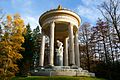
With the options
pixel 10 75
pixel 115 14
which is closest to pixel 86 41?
pixel 115 14

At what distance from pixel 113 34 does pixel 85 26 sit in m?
7.96

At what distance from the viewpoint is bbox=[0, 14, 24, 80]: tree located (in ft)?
89.0

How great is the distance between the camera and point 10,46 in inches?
1093

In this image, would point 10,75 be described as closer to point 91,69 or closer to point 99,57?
point 91,69

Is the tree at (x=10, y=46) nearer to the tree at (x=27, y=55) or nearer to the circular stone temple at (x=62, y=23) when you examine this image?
the circular stone temple at (x=62, y=23)

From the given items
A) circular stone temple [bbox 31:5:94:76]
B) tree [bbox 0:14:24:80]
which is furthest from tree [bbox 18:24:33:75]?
tree [bbox 0:14:24:80]

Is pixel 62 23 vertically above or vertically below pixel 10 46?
above

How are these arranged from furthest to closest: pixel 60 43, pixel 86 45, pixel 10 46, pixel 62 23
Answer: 1. pixel 86 45
2. pixel 62 23
3. pixel 60 43
4. pixel 10 46

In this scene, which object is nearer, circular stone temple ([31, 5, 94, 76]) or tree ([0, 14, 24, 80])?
circular stone temple ([31, 5, 94, 76])

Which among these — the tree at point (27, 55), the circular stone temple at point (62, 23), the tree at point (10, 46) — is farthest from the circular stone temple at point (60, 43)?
the tree at point (27, 55)

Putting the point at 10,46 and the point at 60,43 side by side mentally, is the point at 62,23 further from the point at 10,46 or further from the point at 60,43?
the point at 10,46

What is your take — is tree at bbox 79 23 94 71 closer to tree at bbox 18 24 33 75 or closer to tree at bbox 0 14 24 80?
tree at bbox 18 24 33 75

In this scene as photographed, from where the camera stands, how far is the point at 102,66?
33.9m

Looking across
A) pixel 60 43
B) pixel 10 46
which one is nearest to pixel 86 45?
pixel 60 43
